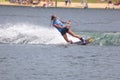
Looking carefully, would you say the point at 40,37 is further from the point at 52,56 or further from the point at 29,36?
the point at 52,56

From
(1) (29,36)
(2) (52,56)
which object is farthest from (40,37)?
(2) (52,56)

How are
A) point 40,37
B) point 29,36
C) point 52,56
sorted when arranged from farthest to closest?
point 29,36
point 40,37
point 52,56

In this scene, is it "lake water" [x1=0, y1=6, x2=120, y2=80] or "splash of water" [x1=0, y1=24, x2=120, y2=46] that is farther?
"splash of water" [x1=0, y1=24, x2=120, y2=46]

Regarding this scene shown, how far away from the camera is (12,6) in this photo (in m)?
109

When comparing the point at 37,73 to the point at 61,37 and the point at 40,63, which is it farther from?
the point at 61,37

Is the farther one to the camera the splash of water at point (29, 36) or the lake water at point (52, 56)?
the splash of water at point (29, 36)

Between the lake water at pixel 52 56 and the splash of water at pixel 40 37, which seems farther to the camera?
the splash of water at pixel 40 37

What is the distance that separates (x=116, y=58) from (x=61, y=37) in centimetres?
694

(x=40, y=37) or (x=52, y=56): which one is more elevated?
(x=52, y=56)

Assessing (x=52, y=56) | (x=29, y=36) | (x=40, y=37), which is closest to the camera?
(x=52, y=56)

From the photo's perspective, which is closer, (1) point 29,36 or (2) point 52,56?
(2) point 52,56

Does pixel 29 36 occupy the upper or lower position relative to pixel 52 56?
lower

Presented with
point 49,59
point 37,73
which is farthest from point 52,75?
point 49,59

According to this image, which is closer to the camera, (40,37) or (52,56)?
(52,56)
